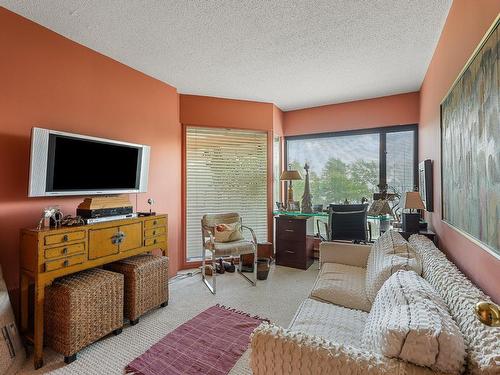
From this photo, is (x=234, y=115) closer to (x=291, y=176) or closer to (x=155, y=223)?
(x=291, y=176)

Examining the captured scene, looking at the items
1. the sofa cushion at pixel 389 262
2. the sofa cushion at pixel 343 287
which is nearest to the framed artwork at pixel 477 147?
the sofa cushion at pixel 389 262

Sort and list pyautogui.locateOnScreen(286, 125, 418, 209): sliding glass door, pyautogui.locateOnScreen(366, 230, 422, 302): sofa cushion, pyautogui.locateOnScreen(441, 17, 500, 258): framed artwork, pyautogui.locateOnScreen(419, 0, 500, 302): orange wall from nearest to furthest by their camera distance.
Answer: pyautogui.locateOnScreen(441, 17, 500, 258): framed artwork
pyautogui.locateOnScreen(419, 0, 500, 302): orange wall
pyautogui.locateOnScreen(366, 230, 422, 302): sofa cushion
pyautogui.locateOnScreen(286, 125, 418, 209): sliding glass door

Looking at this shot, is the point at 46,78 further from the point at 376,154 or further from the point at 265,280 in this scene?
the point at 376,154

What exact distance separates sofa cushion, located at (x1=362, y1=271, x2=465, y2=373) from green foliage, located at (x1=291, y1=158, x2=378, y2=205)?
3.26m

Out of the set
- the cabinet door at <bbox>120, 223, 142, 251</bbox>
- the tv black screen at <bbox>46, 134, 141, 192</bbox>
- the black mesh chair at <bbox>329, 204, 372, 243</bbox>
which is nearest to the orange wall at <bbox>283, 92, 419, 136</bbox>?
the black mesh chair at <bbox>329, 204, 372, 243</bbox>

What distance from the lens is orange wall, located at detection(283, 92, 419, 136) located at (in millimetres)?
3895

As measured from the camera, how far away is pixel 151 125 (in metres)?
3.28

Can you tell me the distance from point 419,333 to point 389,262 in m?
0.94

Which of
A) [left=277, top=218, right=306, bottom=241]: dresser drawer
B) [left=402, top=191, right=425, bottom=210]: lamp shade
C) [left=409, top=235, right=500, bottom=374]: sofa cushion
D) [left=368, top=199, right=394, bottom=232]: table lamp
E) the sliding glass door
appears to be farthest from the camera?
the sliding glass door

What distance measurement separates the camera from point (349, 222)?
3.55 metres

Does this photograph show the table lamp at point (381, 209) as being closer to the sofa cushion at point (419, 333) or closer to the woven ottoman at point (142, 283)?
the sofa cushion at point (419, 333)

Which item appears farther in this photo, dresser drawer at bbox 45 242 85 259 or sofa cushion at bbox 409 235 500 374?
dresser drawer at bbox 45 242 85 259

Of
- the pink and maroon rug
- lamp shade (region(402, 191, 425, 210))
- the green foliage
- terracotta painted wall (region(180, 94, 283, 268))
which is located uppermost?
terracotta painted wall (region(180, 94, 283, 268))

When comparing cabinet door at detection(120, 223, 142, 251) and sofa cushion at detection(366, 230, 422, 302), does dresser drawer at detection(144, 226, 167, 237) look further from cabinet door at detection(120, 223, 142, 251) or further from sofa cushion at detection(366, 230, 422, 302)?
sofa cushion at detection(366, 230, 422, 302)
